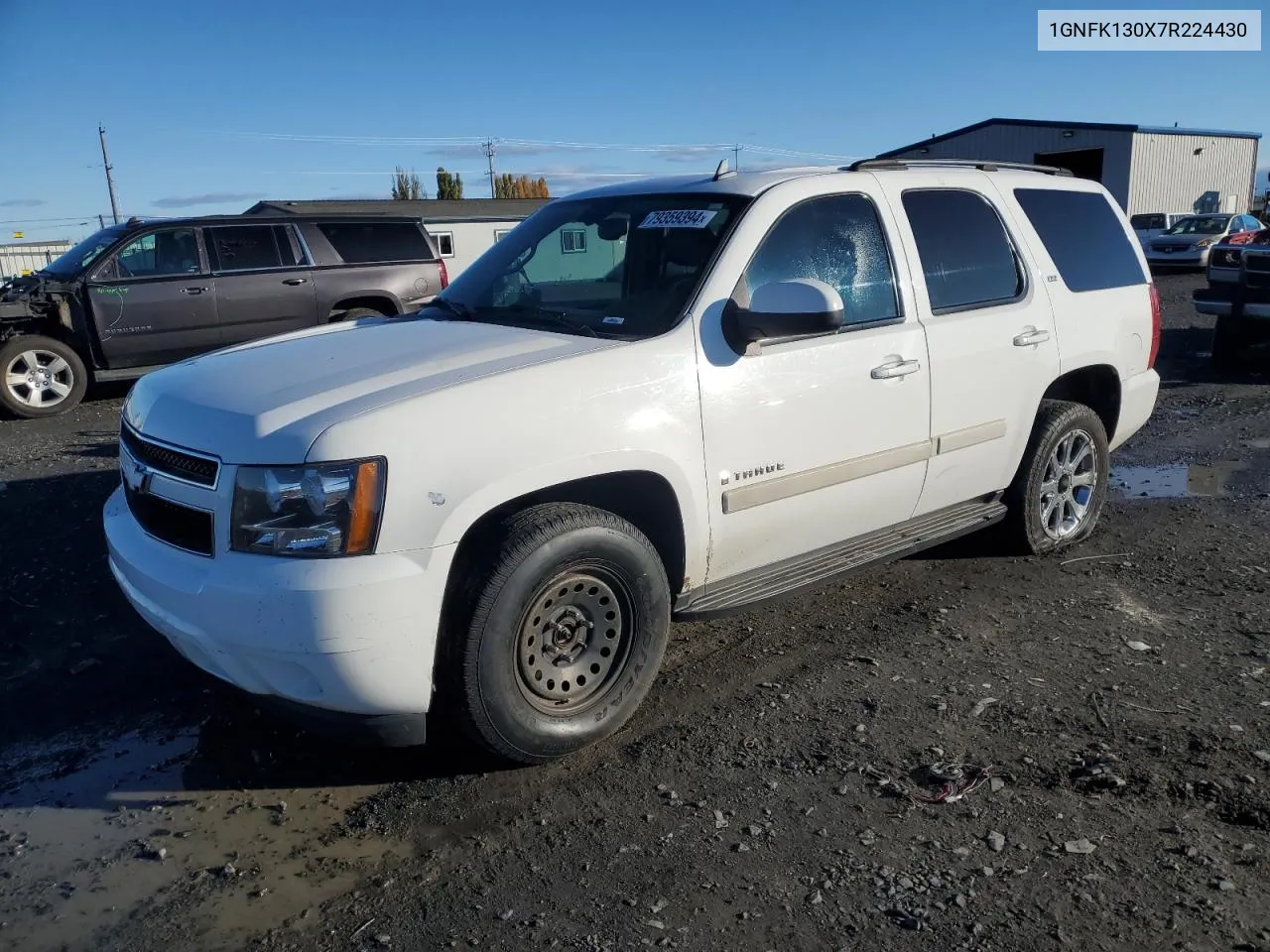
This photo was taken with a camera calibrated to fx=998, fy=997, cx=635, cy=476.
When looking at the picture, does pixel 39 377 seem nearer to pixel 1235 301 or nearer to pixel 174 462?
pixel 174 462

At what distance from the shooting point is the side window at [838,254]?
12.7 feet

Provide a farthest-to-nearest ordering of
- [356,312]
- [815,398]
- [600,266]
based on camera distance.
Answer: [356,312] < [600,266] < [815,398]

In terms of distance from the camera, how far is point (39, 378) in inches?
399

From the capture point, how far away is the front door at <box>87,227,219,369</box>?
1023 cm

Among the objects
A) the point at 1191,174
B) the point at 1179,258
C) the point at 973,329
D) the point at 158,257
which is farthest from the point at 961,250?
the point at 1191,174

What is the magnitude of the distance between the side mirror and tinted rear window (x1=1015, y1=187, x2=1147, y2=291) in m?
2.07

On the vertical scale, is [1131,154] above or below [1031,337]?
above

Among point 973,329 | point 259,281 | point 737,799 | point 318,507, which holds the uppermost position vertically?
point 259,281

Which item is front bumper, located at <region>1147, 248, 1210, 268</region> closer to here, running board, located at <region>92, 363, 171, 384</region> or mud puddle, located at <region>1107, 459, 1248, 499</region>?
mud puddle, located at <region>1107, 459, 1248, 499</region>

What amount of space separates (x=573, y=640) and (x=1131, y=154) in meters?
40.4

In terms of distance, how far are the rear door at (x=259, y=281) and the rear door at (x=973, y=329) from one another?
8143 mm

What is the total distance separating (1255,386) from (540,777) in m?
9.77

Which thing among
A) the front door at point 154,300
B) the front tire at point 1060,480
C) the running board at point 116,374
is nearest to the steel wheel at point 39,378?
the running board at point 116,374

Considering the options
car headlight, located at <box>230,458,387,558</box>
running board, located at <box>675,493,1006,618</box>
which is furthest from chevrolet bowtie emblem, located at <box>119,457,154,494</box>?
running board, located at <box>675,493,1006,618</box>
